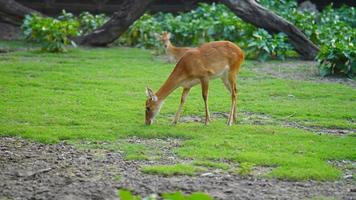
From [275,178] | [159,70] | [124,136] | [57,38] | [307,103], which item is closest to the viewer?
[275,178]

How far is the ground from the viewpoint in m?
6.39

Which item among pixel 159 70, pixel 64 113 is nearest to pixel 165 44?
pixel 159 70

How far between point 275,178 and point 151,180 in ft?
3.84

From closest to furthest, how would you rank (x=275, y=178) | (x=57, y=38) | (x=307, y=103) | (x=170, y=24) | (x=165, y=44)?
(x=275, y=178) < (x=307, y=103) < (x=165, y=44) < (x=57, y=38) < (x=170, y=24)

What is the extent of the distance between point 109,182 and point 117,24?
1018 centimetres

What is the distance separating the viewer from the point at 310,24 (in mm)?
15953

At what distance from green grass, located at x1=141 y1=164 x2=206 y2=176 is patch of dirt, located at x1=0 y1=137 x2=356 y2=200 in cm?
10

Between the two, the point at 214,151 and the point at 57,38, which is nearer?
the point at 214,151

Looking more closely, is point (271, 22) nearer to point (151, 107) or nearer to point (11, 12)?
point (11, 12)

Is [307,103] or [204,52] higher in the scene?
[204,52]

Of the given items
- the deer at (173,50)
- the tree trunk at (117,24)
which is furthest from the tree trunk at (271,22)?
the tree trunk at (117,24)

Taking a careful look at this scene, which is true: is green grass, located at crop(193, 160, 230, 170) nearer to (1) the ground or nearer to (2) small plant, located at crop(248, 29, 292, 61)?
(1) the ground

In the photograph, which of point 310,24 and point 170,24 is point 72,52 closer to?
point 170,24

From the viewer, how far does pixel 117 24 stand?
53.3 feet
